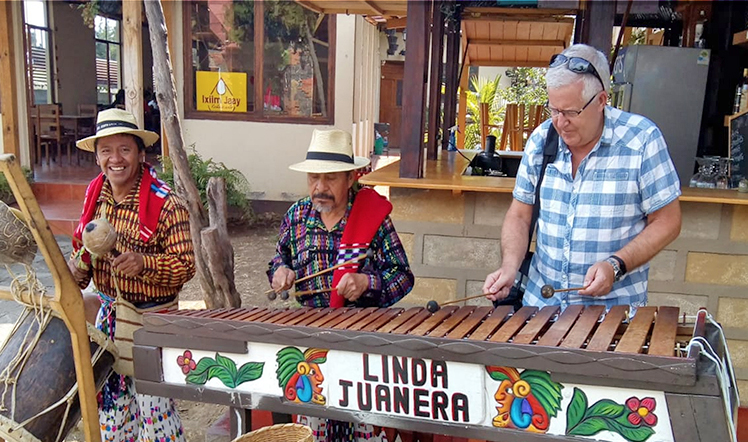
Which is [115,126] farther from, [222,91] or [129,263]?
[222,91]

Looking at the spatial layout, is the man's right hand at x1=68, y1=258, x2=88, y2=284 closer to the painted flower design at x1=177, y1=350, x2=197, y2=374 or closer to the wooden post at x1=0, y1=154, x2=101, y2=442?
the wooden post at x1=0, y1=154, x2=101, y2=442

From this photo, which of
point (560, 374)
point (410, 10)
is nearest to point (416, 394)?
point (560, 374)

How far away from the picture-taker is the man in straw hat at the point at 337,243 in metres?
2.62

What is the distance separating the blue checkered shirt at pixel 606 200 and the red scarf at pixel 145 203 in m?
1.60

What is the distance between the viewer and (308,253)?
271cm

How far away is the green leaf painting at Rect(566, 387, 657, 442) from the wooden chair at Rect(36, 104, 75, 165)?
10.9m

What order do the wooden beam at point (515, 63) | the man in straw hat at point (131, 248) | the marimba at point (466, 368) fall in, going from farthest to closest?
the wooden beam at point (515, 63), the man in straw hat at point (131, 248), the marimba at point (466, 368)

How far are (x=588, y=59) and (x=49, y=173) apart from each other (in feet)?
32.3

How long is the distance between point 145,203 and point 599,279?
1839 mm

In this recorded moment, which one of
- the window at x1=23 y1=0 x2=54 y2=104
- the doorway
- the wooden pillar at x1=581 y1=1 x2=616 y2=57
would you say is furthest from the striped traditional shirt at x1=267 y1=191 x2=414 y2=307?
the doorway

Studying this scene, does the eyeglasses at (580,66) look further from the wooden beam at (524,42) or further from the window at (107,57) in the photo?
the window at (107,57)

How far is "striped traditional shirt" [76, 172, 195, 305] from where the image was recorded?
2746 millimetres

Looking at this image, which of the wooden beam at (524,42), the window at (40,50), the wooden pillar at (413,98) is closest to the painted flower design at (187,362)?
the wooden pillar at (413,98)

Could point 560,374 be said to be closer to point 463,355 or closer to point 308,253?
point 463,355
